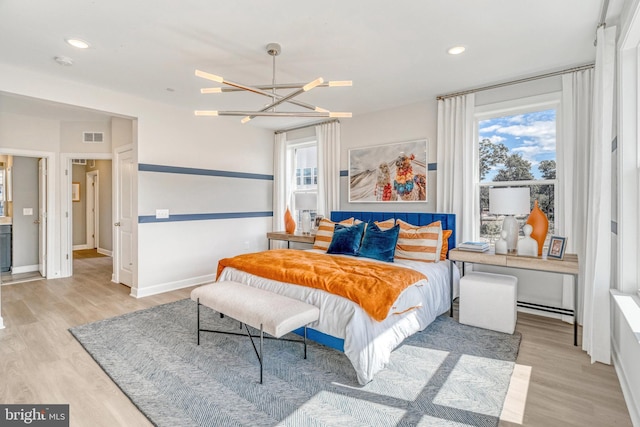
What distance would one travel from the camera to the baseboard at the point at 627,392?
1839mm

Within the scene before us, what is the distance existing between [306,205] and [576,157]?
3602mm

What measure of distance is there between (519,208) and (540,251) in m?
0.55

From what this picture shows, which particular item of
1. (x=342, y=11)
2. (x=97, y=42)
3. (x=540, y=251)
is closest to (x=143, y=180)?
(x=97, y=42)

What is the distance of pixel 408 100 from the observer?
4434mm

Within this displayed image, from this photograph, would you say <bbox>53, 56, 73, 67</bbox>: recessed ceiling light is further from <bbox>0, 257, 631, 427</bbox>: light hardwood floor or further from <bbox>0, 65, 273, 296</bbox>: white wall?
<bbox>0, 257, 631, 427</bbox>: light hardwood floor

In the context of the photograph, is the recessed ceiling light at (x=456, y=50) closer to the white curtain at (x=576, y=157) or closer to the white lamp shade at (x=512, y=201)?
the white curtain at (x=576, y=157)

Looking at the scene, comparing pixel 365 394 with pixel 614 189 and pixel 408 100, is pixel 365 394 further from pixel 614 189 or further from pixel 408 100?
pixel 408 100

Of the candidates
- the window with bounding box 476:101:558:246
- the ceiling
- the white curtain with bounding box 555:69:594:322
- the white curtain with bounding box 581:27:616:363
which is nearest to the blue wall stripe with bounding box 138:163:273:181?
the ceiling

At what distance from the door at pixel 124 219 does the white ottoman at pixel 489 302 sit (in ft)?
15.1

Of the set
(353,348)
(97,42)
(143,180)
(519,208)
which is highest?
(97,42)

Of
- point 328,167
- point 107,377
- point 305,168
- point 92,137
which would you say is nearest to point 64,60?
point 92,137

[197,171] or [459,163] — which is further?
[197,171]

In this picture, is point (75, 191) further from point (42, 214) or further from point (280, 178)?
point (280, 178)

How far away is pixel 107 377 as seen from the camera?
2.38 metres
